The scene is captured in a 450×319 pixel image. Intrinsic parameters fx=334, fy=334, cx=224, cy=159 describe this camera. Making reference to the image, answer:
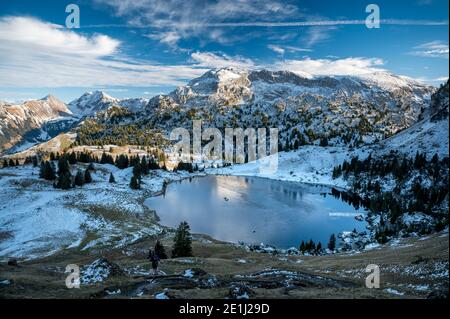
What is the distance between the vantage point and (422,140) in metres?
164

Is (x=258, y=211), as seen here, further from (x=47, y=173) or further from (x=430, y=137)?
(x=430, y=137)

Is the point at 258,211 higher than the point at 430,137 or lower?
lower

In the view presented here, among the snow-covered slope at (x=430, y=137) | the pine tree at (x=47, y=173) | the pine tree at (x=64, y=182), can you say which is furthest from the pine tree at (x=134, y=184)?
the snow-covered slope at (x=430, y=137)

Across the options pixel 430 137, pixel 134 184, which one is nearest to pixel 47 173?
pixel 134 184

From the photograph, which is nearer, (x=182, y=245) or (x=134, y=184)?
(x=182, y=245)

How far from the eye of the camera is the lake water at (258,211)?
91.9 meters

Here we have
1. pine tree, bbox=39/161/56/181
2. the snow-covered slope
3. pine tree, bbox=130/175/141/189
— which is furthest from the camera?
the snow-covered slope

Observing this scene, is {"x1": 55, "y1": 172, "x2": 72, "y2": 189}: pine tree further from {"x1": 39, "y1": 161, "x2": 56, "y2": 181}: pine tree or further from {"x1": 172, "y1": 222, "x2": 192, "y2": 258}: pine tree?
{"x1": 172, "y1": 222, "x2": 192, "y2": 258}: pine tree

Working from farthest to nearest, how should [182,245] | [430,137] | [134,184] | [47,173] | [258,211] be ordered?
[430,137] → [134,184] → [47,173] → [258,211] → [182,245]

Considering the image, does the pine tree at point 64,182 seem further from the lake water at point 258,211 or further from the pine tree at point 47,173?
the lake water at point 258,211

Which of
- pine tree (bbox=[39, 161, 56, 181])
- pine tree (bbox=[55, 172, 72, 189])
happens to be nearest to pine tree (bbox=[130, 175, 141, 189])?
pine tree (bbox=[55, 172, 72, 189])

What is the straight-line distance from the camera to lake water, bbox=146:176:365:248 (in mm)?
91875

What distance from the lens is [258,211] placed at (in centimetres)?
11806

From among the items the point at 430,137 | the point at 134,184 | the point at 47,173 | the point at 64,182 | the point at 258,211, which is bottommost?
the point at 258,211
